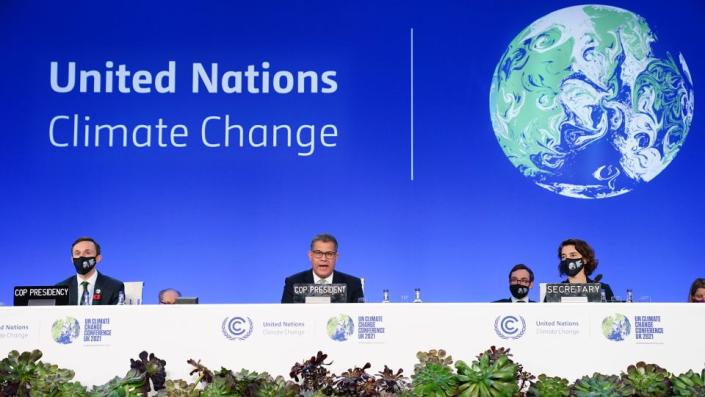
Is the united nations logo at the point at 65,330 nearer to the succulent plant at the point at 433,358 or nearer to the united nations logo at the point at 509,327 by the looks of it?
the succulent plant at the point at 433,358

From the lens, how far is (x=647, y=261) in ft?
21.1

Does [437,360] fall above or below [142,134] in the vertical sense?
below

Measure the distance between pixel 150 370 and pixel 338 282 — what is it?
2.23m

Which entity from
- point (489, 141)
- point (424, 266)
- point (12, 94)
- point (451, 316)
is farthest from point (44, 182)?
point (451, 316)

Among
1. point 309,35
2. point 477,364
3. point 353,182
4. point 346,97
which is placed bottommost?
point 477,364

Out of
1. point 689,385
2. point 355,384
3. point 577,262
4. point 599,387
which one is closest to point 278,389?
point 355,384

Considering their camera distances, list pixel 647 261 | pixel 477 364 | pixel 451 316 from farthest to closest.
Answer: pixel 647 261
pixel 451 316
pixel 477 364

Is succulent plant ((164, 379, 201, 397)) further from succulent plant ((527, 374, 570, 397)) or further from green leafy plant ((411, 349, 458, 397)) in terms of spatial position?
succulent plant ((527, 374, 570, 397))

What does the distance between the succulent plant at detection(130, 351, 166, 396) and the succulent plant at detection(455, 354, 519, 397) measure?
1080 millimetres

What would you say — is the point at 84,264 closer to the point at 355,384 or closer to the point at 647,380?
the point at 355,384

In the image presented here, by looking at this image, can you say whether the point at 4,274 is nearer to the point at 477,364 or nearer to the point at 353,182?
the point at 353,182

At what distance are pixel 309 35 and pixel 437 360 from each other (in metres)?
3.90

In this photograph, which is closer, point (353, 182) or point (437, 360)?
point (437, 360)

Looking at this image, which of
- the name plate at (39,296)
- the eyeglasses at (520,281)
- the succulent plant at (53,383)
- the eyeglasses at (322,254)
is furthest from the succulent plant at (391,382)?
the eyeglasses at (520,281)
